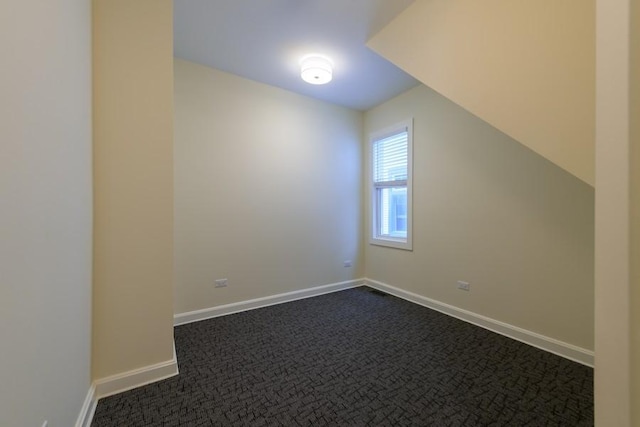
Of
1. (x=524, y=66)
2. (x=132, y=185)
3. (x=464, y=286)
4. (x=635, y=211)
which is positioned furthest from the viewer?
(x=464, y=286)

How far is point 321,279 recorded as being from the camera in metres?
3.65

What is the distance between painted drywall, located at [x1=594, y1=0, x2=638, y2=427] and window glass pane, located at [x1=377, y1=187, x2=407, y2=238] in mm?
2711

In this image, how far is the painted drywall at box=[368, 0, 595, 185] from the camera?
122 centimetres

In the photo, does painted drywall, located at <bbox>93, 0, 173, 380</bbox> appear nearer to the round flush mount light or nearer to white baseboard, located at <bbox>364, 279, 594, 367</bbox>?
the round flush mount light

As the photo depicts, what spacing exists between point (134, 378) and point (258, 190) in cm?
204

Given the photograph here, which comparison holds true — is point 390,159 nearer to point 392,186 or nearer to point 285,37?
point 392,186

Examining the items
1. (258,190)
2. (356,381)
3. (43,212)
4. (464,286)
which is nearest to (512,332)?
(464,286)

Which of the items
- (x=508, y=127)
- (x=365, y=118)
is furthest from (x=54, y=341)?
(x=365, y=118)

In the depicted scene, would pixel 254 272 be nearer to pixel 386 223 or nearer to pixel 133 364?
pixel 133 364

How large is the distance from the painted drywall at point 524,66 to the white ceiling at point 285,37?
0.55 metres

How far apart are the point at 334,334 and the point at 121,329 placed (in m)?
1.67

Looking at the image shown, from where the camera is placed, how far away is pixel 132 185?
1.68m

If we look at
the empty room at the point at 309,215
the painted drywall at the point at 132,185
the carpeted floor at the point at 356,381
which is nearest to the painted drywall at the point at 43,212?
the empty room at the point at 309,215

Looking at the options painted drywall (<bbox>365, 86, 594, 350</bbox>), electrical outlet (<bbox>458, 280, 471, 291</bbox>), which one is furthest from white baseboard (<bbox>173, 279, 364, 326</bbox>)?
electrical outlet (<bbox>458, 280, 471, 291</bbox>)
